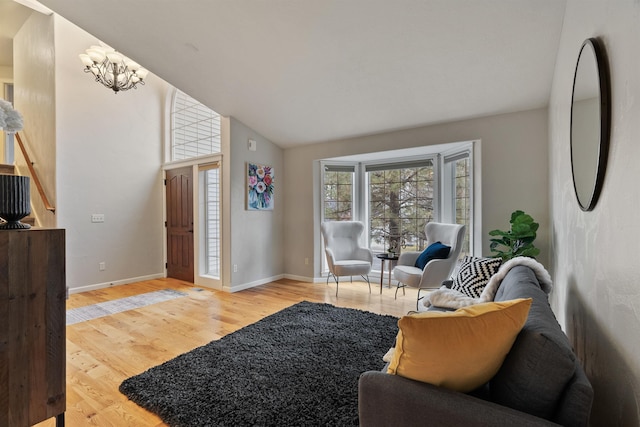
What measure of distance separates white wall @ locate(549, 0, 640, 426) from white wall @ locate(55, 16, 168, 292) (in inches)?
215

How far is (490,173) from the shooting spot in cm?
341

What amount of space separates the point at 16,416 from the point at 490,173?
13.8 ft

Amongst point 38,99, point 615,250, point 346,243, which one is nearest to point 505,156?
point 346,243

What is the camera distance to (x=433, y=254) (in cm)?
350

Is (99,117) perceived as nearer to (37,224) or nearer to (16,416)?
(37,224)

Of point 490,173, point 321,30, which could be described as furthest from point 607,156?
point 490,173

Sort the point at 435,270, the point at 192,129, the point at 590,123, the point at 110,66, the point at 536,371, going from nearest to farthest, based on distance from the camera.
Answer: the point at 536,371 < the point at 590,123 < the point at 435,270 < the point at 110,66 < the point at 192,129

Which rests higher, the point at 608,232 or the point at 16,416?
the point at 608,232

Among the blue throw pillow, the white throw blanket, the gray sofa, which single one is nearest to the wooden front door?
the blue throw pillow

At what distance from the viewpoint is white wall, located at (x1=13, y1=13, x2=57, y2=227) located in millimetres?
3992

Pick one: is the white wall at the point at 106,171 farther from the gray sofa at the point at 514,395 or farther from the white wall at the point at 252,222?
the gray sofa at the point at 514,395

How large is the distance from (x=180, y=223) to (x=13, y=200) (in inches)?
143

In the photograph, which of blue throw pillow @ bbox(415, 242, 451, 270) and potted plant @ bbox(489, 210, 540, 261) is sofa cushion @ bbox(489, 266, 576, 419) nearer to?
potted plant @ bbox(489, 210, 540, 261)

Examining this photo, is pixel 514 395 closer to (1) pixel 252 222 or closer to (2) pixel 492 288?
(2) pixel 492 288
